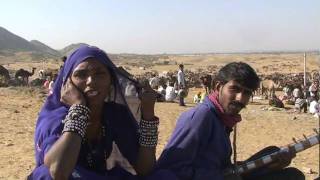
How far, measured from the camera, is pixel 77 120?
2549mm

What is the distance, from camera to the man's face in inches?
125

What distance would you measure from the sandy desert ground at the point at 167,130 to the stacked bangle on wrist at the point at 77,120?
424 centimetres

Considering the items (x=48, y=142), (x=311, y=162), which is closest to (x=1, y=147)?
(x=311, y=162)

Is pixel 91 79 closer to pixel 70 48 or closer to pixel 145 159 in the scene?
pixel 145 159

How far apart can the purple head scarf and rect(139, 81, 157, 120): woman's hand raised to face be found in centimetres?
17

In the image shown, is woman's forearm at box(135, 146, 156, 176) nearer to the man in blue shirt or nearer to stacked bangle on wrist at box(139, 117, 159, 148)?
stacked bangle on wrist at box(139, 117, 159, 148)

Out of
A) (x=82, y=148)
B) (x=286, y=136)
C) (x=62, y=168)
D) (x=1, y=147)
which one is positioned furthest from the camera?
(x=286, y=136)

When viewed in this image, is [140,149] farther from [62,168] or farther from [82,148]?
[62,168]

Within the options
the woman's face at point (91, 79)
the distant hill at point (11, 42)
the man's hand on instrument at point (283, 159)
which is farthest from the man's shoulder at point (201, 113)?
the distant hill at point (11, 42)

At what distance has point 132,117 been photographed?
3.05 metres

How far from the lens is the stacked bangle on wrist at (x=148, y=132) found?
9.41 feet

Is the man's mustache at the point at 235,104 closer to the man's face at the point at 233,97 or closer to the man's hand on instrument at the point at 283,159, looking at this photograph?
the man's face at the point at 233,97

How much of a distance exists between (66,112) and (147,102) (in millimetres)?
426

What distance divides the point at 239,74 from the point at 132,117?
678 millimetres
